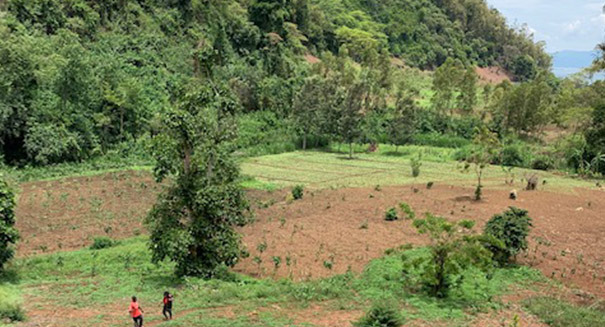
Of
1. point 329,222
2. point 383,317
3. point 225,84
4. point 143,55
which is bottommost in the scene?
point 383,317

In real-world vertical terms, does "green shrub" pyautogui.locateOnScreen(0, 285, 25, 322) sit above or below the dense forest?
below

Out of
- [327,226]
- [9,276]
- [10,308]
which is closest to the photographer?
[10,308]

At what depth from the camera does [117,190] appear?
90.6ft

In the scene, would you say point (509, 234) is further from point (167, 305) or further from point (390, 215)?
point (167, 305)

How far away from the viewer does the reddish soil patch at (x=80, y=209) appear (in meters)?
19.7

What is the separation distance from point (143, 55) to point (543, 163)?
36.0 metres

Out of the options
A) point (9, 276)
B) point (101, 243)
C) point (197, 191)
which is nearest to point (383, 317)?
point (197, 191)

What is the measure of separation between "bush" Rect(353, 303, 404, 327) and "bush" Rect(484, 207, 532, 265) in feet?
20.0

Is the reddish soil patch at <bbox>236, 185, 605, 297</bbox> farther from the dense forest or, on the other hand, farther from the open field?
the dense forest

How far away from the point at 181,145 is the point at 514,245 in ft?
35.0

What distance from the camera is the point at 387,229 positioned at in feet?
65.4

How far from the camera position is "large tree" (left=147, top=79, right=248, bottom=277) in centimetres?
1388

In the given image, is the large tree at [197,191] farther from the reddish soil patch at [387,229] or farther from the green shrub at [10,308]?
the green shrub at [10,308]


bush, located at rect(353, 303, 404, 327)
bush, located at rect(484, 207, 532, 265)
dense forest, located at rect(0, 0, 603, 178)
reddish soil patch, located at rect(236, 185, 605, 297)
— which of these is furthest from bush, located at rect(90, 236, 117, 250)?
bush, located at rect(484, 207, 532, 265)
